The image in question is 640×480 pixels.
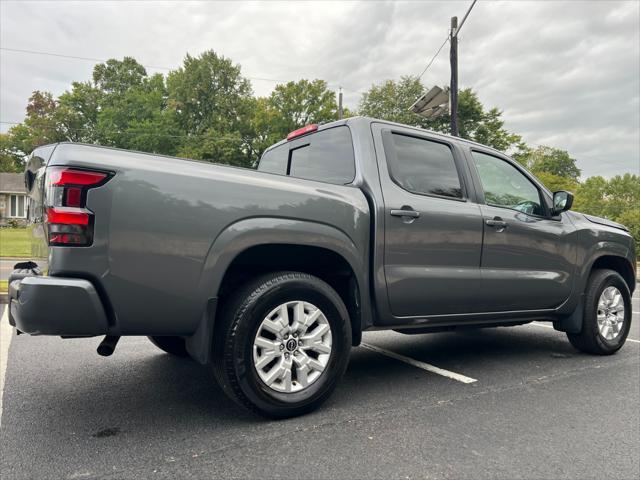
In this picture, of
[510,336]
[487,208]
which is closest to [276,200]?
[487,208]

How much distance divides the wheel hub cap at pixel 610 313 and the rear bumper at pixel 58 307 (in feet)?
14.3

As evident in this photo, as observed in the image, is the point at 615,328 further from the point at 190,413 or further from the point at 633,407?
the point at 190,413

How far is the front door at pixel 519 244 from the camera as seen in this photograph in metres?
3.78

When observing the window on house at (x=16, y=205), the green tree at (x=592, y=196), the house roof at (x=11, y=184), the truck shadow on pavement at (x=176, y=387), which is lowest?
the window on house at (x=16, y=205)

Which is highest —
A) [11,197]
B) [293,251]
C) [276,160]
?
[276,160]

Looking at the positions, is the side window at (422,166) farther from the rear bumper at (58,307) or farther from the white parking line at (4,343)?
the white parking line at (4,343)

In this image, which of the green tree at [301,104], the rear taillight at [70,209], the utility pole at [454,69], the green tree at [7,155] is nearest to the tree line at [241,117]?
the green tree at [301,104]

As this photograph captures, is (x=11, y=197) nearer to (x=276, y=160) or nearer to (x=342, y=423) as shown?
(x=276, y=160)

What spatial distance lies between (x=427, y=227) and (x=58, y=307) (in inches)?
90.9

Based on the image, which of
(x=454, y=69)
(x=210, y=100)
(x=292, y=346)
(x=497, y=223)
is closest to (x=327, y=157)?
(x=497, y=223)

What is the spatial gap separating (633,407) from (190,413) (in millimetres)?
2843

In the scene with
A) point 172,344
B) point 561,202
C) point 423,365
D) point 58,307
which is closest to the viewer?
point 58,307

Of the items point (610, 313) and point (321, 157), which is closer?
point (321, 157)

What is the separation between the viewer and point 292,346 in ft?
9.05
